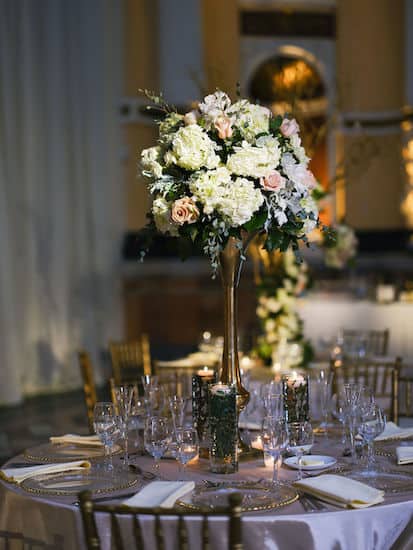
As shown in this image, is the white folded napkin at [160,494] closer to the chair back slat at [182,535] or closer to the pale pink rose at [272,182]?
the chair back slat at [182,535]

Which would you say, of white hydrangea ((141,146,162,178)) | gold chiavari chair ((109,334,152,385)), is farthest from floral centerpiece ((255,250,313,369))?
white hydrangea ((141,146,162,178))

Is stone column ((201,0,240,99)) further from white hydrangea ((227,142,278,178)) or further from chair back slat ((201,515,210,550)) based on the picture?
chair back slat ((201,515,210,550))

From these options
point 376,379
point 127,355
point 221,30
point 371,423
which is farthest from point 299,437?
point 221,30

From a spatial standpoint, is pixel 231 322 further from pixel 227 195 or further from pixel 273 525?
pixel 273 525

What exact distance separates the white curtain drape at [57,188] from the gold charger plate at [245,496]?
5.72 m

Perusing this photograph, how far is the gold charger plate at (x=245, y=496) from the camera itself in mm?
2711

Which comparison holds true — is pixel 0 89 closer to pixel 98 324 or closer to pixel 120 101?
pixel 120 101

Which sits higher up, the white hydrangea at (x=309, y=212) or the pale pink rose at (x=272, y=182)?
the pale pink rose at (x=272, y=182)

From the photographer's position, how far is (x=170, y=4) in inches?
419

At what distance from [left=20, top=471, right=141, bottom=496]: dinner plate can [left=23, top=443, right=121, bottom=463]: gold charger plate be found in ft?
0.67

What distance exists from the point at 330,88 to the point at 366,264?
7.71 feet

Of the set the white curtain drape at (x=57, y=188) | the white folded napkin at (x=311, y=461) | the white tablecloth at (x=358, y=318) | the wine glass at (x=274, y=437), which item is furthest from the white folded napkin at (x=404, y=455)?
the white curtain drape at (x=57, y=188)

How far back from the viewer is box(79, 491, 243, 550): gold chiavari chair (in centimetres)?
229

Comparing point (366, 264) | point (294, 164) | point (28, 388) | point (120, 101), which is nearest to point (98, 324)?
point (28, 388)
